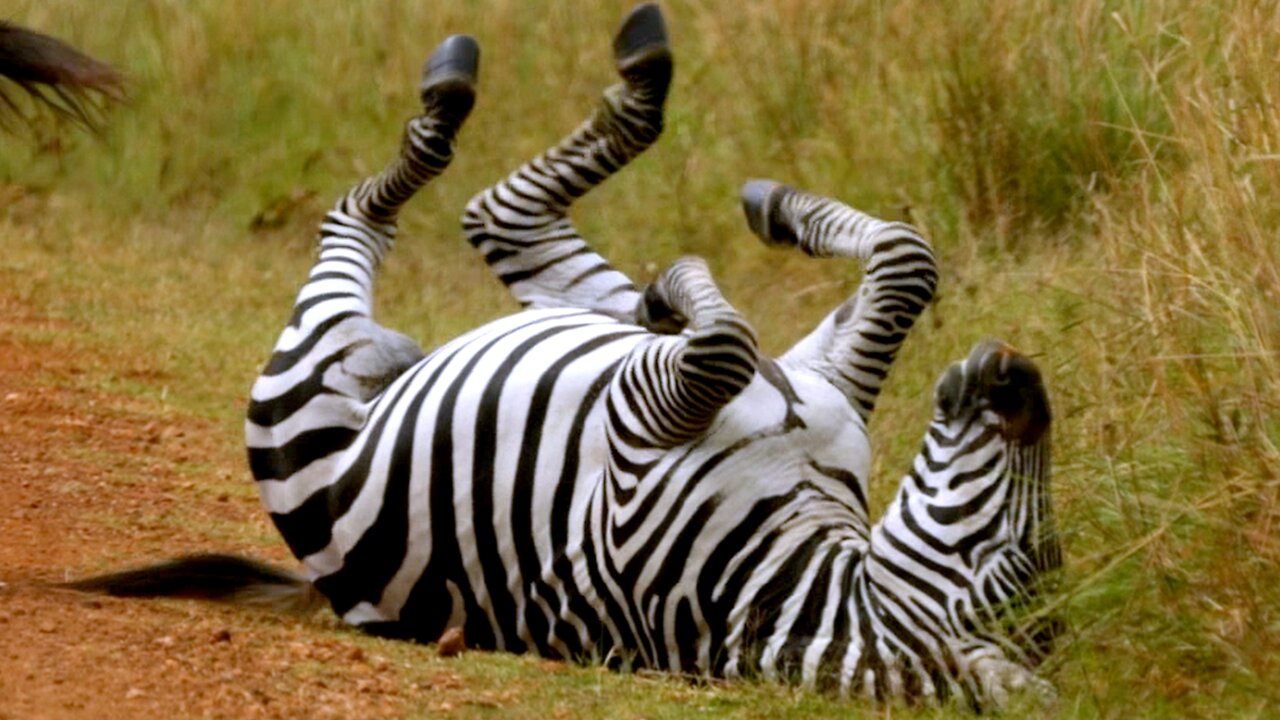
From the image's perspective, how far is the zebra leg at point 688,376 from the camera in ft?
13.9

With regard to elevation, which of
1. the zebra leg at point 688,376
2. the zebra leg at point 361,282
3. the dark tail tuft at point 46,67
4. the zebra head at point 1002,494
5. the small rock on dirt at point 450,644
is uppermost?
the dark tail tuft at point 46,67

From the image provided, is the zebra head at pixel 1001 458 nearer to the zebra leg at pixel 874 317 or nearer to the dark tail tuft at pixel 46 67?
the zebra leg at pixel 874 317

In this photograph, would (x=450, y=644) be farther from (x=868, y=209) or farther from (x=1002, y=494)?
(x=868, y=209)

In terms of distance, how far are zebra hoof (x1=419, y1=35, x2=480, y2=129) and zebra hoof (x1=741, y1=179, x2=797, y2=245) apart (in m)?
0.74

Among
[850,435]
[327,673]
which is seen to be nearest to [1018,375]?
[850,435]

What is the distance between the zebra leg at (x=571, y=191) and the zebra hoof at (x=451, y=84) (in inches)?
8.2

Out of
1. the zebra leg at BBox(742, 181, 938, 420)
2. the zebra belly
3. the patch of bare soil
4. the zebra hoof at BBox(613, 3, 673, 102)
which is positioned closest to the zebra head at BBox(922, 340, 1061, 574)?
the zebra leg at BBox(742, 181, 938, 420)

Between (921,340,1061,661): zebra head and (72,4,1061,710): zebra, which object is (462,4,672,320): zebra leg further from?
(921,340,1061,661): zebra head

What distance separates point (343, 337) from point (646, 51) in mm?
1015

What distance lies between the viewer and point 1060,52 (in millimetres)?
7613

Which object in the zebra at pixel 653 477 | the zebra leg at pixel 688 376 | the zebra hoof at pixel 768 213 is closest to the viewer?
the zebra at pixel 653 477

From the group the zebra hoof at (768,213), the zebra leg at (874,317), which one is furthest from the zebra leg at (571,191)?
the zebra leg at (874,317)

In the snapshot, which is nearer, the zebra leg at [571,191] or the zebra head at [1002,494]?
the zebra head at [1002,494]

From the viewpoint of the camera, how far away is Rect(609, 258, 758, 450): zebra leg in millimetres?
4242
